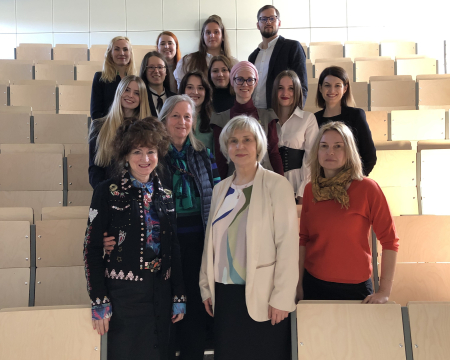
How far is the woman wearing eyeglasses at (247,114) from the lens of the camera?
6.66 ft

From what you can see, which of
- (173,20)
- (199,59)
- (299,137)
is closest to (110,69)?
(199,59)

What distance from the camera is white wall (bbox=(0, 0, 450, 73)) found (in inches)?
258

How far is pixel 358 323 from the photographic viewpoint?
1.39m

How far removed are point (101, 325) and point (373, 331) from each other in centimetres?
88

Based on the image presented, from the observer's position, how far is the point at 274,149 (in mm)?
2041

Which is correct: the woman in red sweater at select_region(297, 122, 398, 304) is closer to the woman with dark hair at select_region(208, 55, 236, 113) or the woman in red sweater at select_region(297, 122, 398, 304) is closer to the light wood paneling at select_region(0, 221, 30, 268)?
the woman with dark hair at select_region(208, 55, 236, 113)

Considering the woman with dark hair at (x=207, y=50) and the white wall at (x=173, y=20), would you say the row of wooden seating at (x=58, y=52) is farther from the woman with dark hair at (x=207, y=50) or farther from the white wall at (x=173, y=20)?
the woman with dark hair at (x=207, y=50)

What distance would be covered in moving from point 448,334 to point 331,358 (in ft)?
1.23

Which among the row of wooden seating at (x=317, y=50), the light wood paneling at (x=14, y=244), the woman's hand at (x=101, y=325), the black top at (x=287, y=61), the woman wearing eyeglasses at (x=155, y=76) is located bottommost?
the woman's hand at (x=101, y=325)

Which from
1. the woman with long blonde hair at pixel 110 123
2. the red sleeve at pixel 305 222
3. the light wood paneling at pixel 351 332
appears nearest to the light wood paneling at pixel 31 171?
the woman with long blonde hair at pixel 110 123

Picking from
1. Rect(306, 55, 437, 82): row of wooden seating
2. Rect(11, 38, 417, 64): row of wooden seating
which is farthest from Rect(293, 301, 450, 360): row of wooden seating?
Rect(11, 38, 417, 64): row of wooden seating

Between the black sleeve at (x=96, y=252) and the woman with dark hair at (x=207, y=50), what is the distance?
158 centimetres

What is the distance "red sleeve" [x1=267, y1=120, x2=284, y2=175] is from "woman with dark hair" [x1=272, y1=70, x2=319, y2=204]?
9 centimetres

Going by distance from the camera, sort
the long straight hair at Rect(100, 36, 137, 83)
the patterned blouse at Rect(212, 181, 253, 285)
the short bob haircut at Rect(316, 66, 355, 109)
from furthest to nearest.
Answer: the long straight hair at Rect(100, 36, 137, 83)
the short bob haircut at Rect(316, 66, 355, 109)
the patterned blouse at Rect(212, 181, 253, 285)
